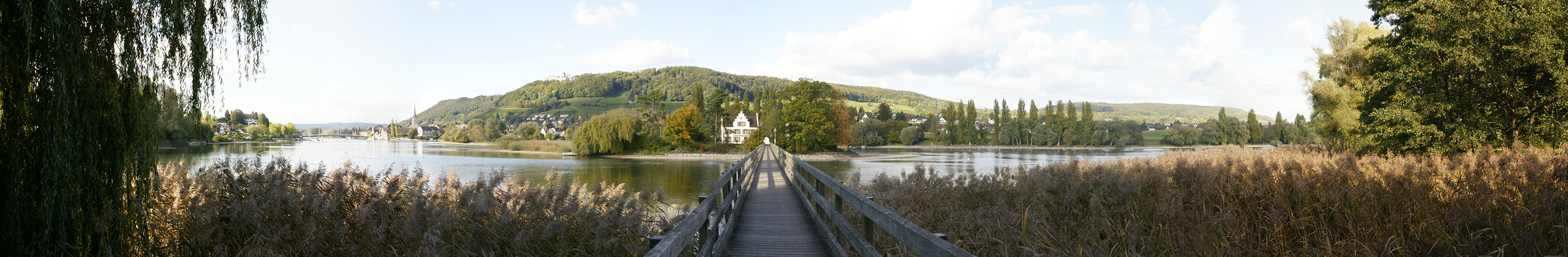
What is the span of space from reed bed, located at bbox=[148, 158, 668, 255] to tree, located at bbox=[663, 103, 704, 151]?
50754 mm

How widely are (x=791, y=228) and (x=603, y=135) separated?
161 feet

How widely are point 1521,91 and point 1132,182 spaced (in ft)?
31.4

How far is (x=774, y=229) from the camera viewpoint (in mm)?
5531

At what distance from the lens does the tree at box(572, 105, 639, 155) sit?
52188mm

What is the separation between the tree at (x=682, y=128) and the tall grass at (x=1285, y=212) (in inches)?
1977

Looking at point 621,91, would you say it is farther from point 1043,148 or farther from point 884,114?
point 1043,148

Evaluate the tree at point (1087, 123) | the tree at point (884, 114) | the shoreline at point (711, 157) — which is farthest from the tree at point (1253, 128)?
the shoreline at point (711, 157)

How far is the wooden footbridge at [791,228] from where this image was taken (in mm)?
2779

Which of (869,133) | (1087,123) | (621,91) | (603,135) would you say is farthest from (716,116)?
(621,91)

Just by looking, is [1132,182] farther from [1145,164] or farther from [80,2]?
[80,2]

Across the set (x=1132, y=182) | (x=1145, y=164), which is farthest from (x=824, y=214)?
(x=1145, y=164)

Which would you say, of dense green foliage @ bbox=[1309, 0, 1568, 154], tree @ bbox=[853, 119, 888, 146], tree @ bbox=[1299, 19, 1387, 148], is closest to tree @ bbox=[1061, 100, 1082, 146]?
tree @ bbox=[853, 119, 888, 146]

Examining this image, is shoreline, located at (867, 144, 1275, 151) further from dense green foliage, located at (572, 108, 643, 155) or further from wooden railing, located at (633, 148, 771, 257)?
wooden railing, located at (633, 148, 771, 257)

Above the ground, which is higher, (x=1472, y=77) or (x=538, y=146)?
(x=1472, y=77)
